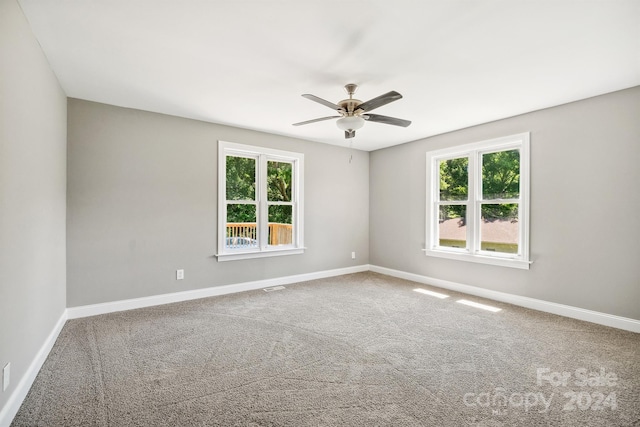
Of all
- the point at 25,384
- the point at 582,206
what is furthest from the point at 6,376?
the point at 582,206

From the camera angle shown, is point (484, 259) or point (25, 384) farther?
point (484, 259)

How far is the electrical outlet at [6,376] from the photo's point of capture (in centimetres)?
174

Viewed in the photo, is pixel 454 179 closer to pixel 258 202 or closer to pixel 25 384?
pixel 258 202

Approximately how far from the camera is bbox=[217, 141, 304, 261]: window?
4645mm

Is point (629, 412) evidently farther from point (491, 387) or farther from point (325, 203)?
point (325, 203)

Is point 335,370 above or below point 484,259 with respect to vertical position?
below

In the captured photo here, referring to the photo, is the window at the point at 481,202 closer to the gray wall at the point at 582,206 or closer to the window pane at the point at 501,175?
the window pane at the point at 501,175

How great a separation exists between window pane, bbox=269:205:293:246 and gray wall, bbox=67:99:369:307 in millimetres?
359

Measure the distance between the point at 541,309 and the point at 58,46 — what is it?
5.76m

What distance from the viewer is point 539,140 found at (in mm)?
3910

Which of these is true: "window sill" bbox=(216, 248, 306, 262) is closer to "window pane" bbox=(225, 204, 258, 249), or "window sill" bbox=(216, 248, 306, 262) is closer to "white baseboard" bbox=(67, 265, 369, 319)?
"window pane" bbox=(225, 204, 258, 249)

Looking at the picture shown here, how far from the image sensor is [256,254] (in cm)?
488

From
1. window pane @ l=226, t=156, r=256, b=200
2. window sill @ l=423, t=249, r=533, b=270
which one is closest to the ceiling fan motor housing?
window pane @ l=226, t=156, r=256, b=200

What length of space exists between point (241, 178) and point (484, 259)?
12.8 ft
